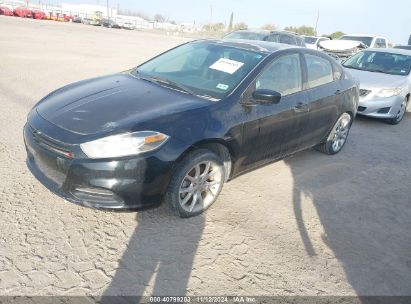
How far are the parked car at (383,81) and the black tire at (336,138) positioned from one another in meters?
2.25

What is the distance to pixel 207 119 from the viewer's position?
3.17 metres

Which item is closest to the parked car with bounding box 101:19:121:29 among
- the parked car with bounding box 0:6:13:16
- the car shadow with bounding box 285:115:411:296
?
the parked car with bounding box 0:6:13:16

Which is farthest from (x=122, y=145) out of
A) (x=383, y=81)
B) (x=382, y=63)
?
(x=382, y=63)

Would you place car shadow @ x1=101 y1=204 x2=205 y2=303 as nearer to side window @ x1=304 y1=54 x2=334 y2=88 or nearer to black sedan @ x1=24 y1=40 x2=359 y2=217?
black sedan @ x1=24 y1=40 x2=359 y2=217

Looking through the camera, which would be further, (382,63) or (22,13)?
(22,13)

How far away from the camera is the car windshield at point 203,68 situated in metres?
3.58

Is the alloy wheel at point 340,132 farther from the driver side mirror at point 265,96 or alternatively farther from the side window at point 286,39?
the side window at point 286,39

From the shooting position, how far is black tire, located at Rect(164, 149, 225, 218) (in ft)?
10.1

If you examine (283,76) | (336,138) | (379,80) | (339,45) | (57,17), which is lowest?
(336,138)

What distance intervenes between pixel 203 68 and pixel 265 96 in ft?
2.96

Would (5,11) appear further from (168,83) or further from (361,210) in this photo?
(361,210)

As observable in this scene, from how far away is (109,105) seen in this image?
10.5 ft

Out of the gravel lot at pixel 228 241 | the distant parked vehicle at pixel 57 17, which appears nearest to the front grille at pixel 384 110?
the gravel lot at pixel 228 241

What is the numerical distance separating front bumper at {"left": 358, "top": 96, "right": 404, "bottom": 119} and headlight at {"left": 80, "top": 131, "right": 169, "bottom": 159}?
19.8ft
